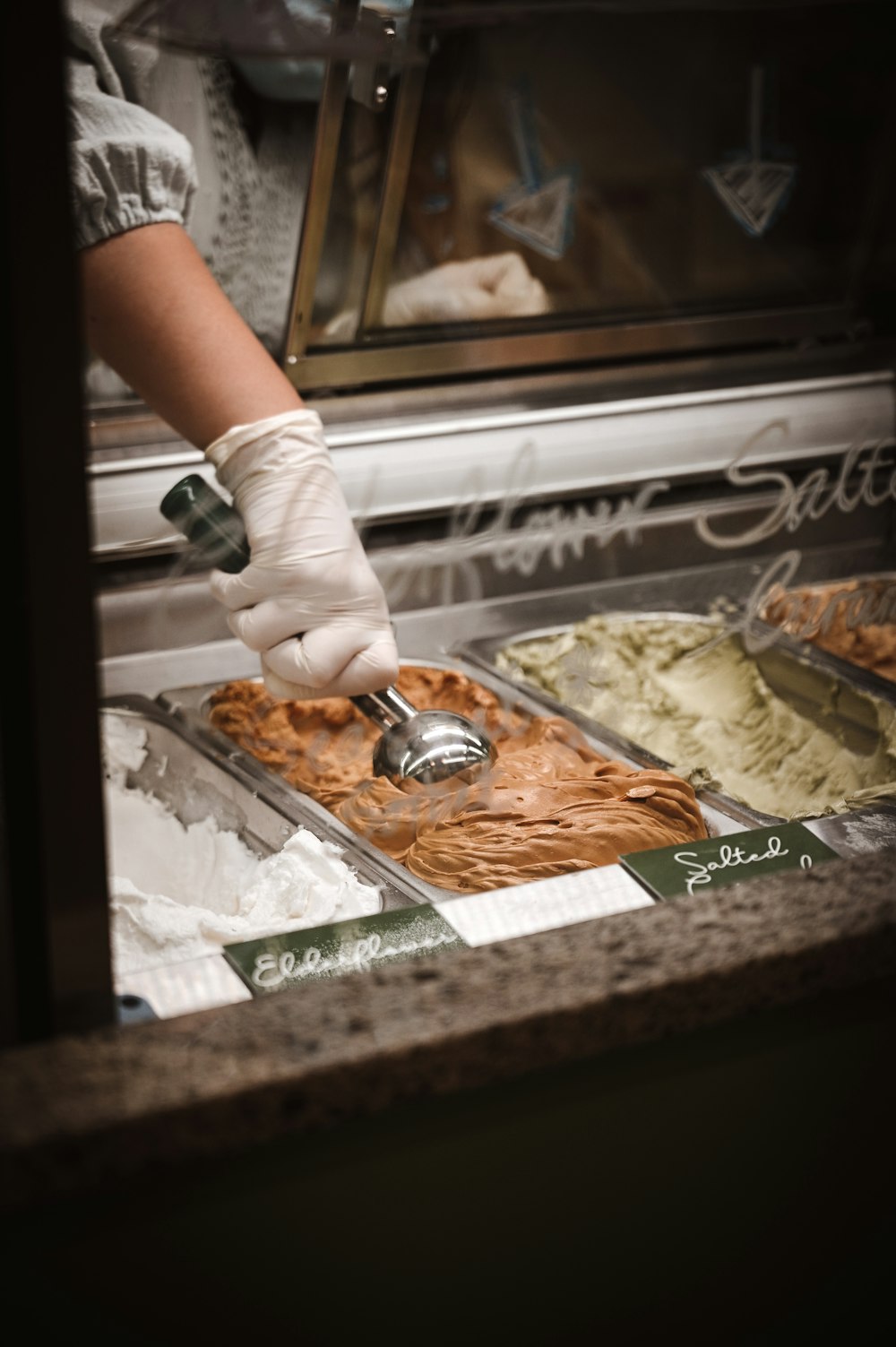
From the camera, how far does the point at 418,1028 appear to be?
927mm

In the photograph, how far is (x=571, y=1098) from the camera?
1.04 meters

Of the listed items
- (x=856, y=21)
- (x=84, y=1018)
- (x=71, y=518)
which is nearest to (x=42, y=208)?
(x=71, y=518)

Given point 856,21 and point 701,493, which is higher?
point 856,21

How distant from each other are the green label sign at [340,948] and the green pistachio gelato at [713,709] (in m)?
0.60

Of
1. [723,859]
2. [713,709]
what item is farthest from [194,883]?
[713,709]

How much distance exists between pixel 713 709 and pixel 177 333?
95cm

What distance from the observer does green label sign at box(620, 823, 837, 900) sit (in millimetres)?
1185

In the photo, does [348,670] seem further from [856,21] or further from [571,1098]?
[856,21]

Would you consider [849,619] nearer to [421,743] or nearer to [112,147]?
[421,743]

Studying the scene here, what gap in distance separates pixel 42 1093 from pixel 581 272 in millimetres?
1431

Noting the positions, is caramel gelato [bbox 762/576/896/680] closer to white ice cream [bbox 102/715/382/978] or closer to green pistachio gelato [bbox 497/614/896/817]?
green pistachio gelato [bbox 497/614/896/817]

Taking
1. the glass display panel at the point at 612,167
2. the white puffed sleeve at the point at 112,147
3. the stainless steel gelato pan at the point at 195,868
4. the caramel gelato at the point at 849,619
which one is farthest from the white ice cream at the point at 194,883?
the caramel gelato at the point at 849,619

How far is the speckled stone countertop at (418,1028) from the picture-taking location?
33.1 inches

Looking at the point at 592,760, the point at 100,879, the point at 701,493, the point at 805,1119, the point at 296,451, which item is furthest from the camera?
the point at 701,493
